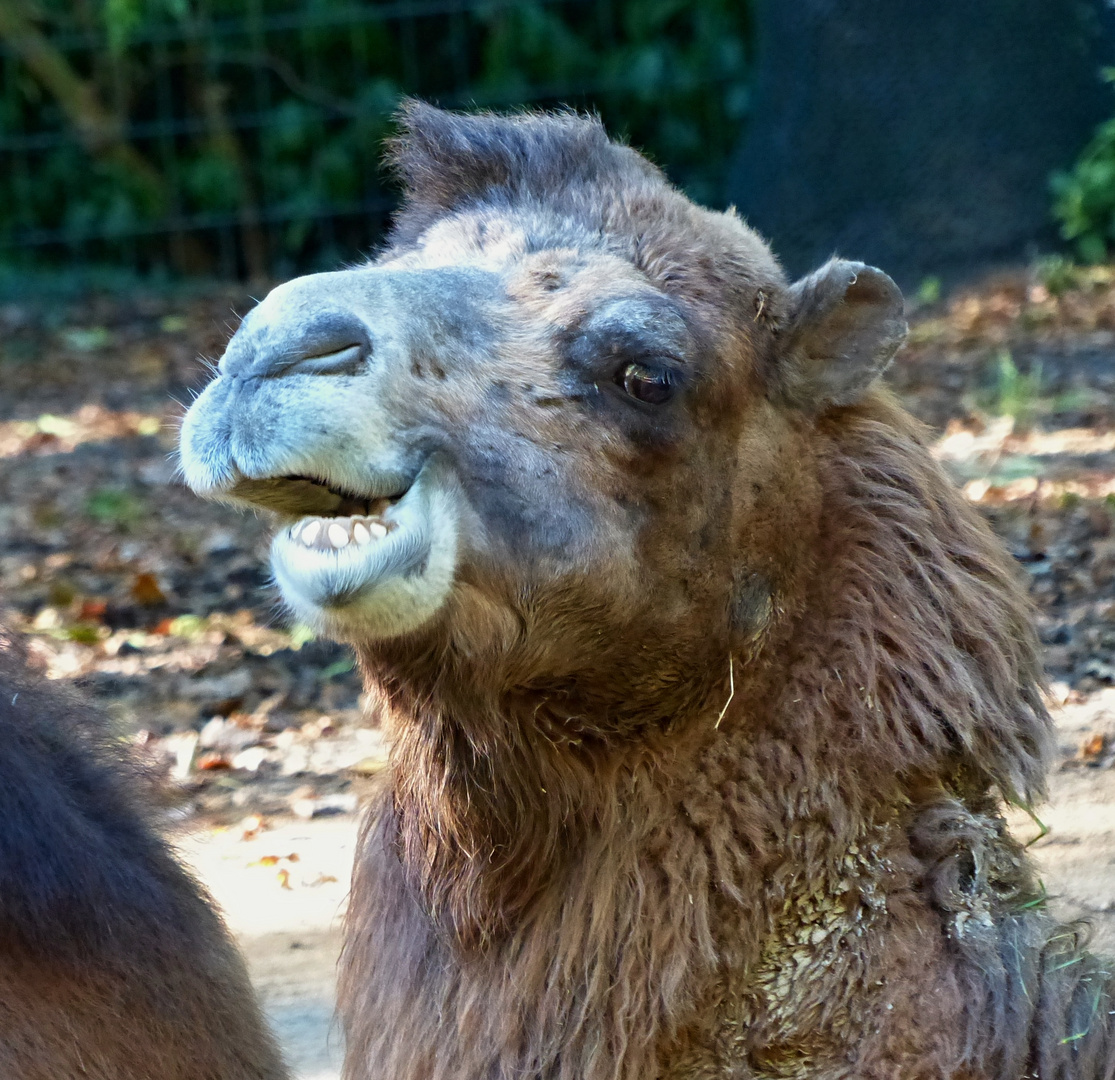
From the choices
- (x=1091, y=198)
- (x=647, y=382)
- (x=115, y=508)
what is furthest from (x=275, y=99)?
(x=647, y=382)

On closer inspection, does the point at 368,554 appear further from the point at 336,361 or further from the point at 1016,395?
the point at 1016,395

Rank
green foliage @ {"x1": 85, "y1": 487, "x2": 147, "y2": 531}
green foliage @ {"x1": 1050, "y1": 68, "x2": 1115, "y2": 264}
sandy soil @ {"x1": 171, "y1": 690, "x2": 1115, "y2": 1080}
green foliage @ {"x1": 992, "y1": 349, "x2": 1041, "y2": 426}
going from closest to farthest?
sandy soil @ {"x1": 171, "y1": 690, "x2": 1115, "y2": 1080}, green foliage @ {"x1": 992, "y1": 349, "x2": 1041, "y2": 426}, green foliage @ {"x1": 85, "y1": 487, "x2": 147, "y2": 531}, green foliage @ {"x1": 1050, "y1": 68, "x2": 1115, "y2": 264}

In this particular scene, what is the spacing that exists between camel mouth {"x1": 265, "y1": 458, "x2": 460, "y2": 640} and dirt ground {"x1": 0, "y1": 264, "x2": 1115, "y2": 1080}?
1.51 feet

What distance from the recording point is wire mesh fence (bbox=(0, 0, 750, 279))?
10875 millimetres

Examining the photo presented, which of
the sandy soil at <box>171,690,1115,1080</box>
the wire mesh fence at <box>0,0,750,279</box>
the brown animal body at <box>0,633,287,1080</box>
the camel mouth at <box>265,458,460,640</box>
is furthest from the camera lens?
the wire mesh fence at <box>0,0,750,279</box>

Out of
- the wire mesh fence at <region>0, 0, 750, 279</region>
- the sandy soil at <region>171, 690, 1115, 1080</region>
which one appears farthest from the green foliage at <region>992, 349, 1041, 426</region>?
the wire mesh fence at <region>0, 0, 750, 279</region>

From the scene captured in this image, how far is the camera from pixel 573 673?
104 inches

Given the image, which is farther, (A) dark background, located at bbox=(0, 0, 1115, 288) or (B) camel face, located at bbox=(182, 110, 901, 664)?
(A) dark background, located at bbox=(0, 0, 1115, 288)

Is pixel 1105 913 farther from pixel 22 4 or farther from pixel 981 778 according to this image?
pixel 22 4

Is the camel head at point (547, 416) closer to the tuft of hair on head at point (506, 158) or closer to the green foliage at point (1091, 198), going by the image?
the tuft of hair on head at point (506, 158)

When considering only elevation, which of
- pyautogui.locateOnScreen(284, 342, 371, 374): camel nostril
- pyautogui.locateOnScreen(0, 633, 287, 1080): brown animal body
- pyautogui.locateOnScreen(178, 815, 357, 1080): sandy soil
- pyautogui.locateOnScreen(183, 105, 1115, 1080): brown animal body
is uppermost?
pyautogui.locateOnScreen(284, 342, 371, 374): camel nostril

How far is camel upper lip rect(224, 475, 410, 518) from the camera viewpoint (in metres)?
2.33

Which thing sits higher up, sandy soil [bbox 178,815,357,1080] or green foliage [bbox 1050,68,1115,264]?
green foliage [bbox 1050,68,1115,264]

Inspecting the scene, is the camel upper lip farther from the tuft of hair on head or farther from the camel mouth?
the tuft of hair on head
